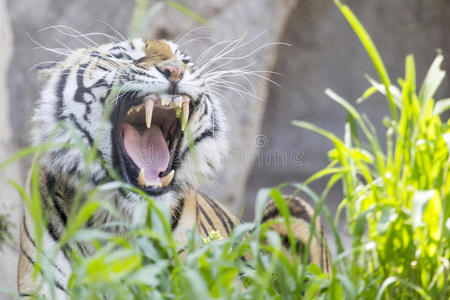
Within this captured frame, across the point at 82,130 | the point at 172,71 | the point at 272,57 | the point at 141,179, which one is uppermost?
the point at 272,57

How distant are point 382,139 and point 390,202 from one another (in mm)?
2809

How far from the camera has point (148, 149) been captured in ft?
6.22

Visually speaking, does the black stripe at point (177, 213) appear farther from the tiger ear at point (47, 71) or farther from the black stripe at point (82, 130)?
the tiger ear at point (47, 71)

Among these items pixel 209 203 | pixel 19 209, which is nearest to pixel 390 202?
pixel 209 203

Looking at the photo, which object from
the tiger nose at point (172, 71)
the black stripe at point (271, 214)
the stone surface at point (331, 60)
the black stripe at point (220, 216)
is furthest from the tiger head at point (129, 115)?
the stone surface at point (331, 60)

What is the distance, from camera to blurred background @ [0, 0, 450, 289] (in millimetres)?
2857

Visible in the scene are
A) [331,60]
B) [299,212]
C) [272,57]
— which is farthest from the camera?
[331,60]

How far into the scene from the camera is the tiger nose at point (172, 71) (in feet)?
5.97

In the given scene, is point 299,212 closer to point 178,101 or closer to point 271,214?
point 271,214

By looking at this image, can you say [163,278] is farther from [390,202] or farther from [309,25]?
[309,25]

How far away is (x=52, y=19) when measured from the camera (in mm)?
2848

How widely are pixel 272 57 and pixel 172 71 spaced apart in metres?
1.43

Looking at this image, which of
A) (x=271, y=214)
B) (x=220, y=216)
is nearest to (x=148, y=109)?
(x=220, y=216)

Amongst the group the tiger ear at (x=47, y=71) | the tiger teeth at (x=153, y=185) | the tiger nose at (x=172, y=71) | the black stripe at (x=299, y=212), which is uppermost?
the tiger nose at (x=172, y=71)
